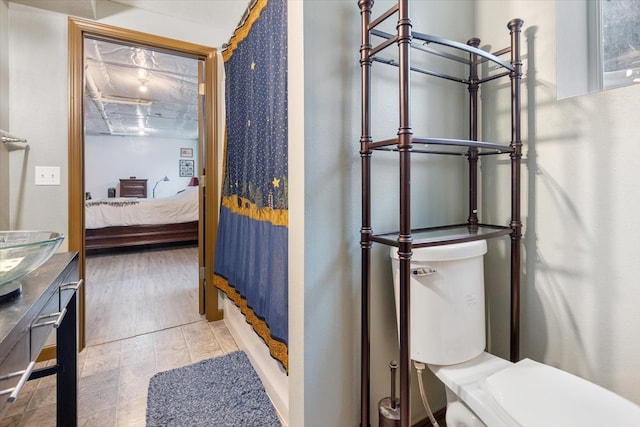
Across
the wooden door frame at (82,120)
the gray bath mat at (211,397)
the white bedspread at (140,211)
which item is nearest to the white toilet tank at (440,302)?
the gray bath mat at (211,397)

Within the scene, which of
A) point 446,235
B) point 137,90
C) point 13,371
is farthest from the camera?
point 137,90

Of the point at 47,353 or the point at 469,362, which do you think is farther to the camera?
the point at 47,353

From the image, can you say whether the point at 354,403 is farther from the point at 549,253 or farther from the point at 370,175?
the point at 549,253

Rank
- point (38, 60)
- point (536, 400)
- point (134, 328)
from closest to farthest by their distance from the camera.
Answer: point (536, 400) → point (38, 60) → point (134, 328)

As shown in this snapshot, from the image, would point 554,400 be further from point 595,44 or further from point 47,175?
Result: point 47,175

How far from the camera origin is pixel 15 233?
114 cm

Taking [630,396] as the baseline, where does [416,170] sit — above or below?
above

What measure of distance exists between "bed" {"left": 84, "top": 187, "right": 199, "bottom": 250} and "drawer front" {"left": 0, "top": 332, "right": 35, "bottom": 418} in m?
4.51

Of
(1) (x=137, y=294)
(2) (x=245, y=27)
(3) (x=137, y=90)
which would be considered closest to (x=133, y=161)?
(3) (x=137, y=90)

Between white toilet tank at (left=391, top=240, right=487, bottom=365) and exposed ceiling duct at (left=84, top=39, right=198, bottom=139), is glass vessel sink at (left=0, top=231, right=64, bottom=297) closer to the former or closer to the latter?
white toilet tank at (left=391, top=240, right=487, bottom=365)

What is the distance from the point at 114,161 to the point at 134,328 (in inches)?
278

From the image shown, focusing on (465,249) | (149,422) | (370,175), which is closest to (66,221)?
(149,422)

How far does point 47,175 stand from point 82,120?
1.34 feet

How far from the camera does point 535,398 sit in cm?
85
